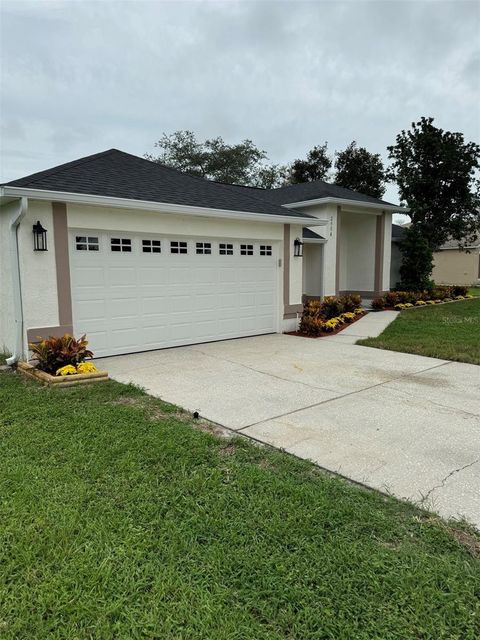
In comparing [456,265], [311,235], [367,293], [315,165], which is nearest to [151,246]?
[311,235]

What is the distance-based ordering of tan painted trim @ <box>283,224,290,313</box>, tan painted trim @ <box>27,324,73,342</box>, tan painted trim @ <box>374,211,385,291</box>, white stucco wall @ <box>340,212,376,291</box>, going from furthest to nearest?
white stucco wall @ <box>340,212,376,291</box> → tan painted trim @ <box>374,211,385,291</box> → tan painted trim @ <box>283,224,290,313</box> → tan painted trim @ <box>27,324,73,342</box>

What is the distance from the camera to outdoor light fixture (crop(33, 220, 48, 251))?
22.0 ft

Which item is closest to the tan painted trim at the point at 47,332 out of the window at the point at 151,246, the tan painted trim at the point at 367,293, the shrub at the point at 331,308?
the window at the point at 151,246

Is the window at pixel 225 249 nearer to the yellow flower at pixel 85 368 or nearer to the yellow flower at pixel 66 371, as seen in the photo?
the yellow flower at pixel 85 368

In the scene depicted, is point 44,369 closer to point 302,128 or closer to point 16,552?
point 16,552

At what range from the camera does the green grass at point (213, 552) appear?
6.56 feet

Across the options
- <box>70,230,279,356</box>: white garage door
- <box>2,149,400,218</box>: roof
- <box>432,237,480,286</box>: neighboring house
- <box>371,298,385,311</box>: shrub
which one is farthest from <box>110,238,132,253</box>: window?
<box>432,237,480,286</box>: neighboring house

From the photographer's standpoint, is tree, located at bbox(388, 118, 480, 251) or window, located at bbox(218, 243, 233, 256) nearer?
window, located at bbox(218, 243, 233, 256)

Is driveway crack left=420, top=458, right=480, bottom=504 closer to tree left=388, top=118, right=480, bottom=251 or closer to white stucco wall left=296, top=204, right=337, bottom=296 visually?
white stucco wall left=296, top=204, right=337, bottom=296

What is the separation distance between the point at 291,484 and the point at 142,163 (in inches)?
333

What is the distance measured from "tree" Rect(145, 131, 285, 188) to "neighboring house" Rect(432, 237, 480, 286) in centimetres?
1563

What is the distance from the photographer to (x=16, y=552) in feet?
8.07

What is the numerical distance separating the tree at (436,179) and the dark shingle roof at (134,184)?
1002 centimetres

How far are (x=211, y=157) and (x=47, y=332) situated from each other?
29.3 metres
